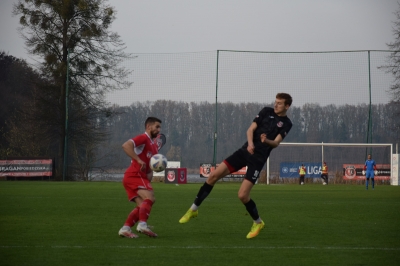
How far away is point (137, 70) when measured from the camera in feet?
126

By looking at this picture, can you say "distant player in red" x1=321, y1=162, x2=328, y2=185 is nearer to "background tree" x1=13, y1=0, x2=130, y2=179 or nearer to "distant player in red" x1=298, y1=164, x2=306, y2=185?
"distant player in red" x1=298, y1=164, x2=306, y2=185

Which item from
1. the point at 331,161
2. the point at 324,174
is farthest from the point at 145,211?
the point at 331,161

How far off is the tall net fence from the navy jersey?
2760 cm

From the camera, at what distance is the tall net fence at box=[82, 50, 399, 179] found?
37.2m

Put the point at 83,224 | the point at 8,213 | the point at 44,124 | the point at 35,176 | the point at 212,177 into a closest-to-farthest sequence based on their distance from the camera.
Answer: the point at 212,177
the point at 83,224
the point at 8,213
the point at 35,176
the point at 44,124

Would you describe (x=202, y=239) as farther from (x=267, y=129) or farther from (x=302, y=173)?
(x=302, y=173)

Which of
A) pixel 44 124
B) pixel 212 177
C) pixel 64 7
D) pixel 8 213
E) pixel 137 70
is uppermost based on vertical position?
pixel 64 7

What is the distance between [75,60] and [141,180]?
34.2 metres

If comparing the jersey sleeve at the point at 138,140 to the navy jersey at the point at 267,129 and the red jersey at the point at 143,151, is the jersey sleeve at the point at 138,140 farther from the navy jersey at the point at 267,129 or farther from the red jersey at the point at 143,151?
the navy jersey at the point at 267,129

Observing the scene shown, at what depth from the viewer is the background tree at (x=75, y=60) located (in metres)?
39.4

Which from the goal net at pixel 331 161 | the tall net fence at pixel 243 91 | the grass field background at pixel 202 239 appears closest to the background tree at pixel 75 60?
the tall net fence at pixel 243 91

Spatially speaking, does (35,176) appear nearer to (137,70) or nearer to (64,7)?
(137,70)

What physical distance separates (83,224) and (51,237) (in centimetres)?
194

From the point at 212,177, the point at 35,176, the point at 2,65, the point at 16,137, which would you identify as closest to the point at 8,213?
the point at 212,177
